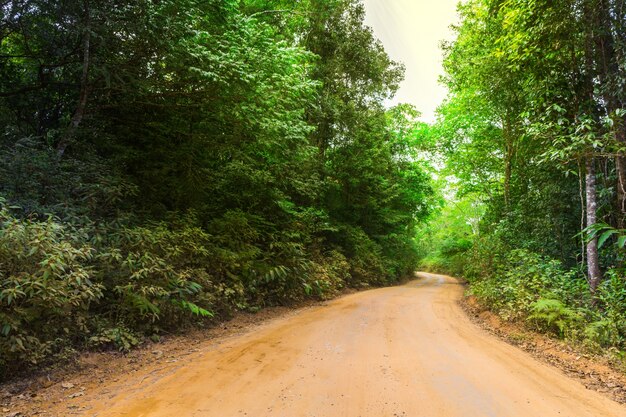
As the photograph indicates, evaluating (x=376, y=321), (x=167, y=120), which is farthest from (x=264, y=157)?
(x=376, y=321)

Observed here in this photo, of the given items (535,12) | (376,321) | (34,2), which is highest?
(535,12)

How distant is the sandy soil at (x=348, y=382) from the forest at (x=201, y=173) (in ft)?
3.79

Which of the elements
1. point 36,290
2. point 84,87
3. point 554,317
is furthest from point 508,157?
point 36,290

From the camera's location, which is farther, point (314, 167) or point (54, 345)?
point (314, 167)

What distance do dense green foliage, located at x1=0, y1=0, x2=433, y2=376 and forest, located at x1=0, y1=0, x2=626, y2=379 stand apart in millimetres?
38

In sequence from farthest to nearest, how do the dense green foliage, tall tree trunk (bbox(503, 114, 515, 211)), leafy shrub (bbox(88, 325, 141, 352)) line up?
tall tree trunk (bbox(503, 114, 515, 211))
leafy shrub (bbox(88, 325, 141, 352))
the dense green foliage

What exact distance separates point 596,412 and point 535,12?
25.3ft

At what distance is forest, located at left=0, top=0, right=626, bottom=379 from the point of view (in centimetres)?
504

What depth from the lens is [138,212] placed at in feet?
23.6

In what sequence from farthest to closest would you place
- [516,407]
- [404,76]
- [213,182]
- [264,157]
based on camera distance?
[404,76] < [264,157] < [213,182] < [516,407]

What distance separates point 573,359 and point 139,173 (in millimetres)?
9009

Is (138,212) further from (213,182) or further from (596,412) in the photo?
(596,412)

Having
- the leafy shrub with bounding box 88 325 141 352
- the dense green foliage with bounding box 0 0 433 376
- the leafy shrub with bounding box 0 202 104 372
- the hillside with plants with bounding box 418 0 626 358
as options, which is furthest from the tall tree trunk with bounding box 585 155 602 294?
the leafy shrub with bounding box 0 202 104 372

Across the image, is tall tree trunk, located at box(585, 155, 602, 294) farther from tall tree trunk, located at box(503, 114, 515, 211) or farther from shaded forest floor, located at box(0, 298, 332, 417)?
tall tree trunk, located at box(503, 114, 515, 211)
